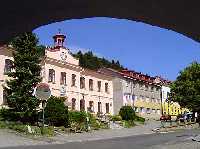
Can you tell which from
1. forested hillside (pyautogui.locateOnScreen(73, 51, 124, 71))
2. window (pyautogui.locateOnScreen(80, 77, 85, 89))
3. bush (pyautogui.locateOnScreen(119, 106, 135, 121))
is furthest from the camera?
forested hillside (pyautogui.locateOnScreen(73, 51, 124, 71))

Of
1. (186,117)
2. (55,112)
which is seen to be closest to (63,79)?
(186,117)

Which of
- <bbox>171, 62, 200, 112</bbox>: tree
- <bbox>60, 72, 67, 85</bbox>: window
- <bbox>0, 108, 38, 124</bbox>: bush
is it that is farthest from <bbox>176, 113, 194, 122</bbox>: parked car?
<bbox>0, 108, 38, 124</bbox>: bush

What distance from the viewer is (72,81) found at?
6209cm

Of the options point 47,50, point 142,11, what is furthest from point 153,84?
point 142,11

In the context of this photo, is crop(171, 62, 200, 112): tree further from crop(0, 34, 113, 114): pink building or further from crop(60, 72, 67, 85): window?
crop(60, 72, 67, 85): window

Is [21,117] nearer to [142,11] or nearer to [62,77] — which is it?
[62,77]

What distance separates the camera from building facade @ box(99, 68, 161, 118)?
7631cm

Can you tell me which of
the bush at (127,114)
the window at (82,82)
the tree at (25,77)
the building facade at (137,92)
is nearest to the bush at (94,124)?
the tree at (25,77)

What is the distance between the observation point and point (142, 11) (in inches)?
145

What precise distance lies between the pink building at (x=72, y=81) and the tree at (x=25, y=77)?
11.1 m

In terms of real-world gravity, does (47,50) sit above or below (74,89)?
above

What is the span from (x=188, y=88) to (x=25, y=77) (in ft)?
95.1

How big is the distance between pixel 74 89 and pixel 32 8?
58680 millimetres

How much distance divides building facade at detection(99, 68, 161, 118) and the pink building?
3276mm
